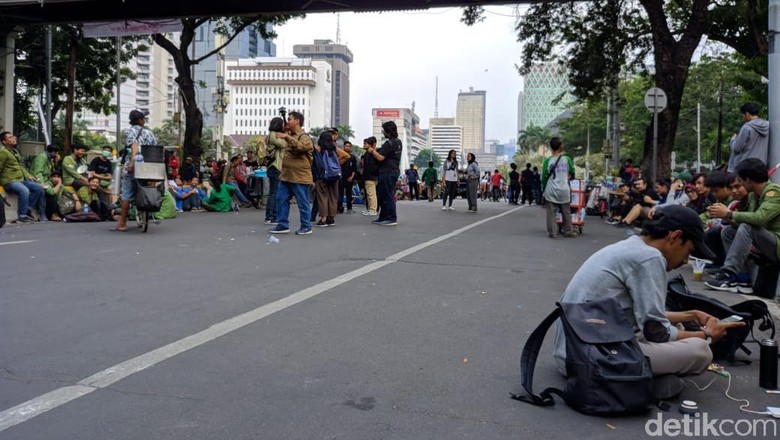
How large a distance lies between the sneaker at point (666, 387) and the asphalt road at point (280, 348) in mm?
166

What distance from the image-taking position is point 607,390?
348cm

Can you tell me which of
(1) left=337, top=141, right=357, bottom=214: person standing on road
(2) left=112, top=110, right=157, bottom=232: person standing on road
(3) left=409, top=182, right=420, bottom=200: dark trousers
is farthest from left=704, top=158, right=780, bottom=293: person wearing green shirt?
(3) left=409, top=182, right=420, bottom=200: dark trousers

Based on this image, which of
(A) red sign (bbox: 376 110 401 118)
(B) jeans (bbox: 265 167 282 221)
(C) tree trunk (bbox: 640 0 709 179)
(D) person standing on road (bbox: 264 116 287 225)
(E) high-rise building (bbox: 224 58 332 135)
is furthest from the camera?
(A) red sign (bbox: 376 110 401 118)

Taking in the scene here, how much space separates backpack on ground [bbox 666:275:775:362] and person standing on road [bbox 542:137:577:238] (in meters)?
7.63

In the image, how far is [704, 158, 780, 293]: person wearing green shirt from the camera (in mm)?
6914

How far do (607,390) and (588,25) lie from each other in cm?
2156

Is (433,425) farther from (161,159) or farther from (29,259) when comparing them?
(161,159)

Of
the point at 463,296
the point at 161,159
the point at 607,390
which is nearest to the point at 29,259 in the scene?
the point at 161,159

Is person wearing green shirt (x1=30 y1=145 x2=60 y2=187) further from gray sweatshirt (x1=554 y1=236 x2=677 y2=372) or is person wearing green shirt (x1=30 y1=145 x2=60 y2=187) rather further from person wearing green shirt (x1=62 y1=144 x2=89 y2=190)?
gray sweatshirt (x1=554 y1=236 x2=677 y2=372)

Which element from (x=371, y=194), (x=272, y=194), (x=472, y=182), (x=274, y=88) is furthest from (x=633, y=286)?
(x=274, y=88)

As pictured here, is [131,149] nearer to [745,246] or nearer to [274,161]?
[274,161]

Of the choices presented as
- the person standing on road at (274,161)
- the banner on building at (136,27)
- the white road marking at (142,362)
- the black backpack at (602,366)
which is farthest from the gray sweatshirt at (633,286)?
the banner on building at (136,27)

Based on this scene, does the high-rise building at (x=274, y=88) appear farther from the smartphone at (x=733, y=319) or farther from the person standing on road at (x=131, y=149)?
the smartphone at (x=733, y=319)

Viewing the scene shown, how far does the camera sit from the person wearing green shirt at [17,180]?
1361cm
